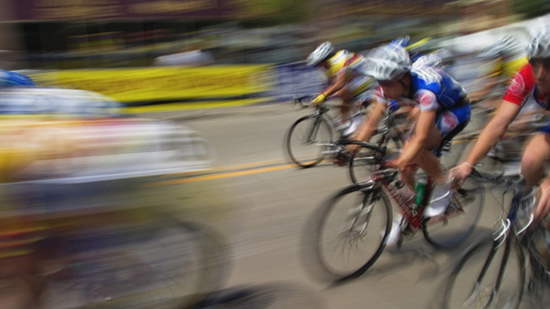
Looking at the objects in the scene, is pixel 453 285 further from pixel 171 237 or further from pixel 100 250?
pixel 100 250

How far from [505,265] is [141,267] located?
6.76 feet

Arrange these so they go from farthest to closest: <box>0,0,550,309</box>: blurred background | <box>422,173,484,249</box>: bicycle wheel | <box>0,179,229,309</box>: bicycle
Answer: <box>422,173,484,249</box>: bicycle wheel < <box>0,0,550,309</box>: blurred background < <box>0,179,229,309</box>: bicycle

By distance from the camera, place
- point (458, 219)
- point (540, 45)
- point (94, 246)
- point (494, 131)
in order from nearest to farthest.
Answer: point (94, 246) < point (540, 45) < point (494, 131) < point (458, 219)

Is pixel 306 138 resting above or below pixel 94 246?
below

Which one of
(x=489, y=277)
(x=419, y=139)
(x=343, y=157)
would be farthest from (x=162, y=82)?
(x=489, y=277)

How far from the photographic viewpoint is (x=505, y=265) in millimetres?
2799

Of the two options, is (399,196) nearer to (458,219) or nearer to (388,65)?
(458,219)

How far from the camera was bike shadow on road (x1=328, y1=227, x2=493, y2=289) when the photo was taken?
394 cm

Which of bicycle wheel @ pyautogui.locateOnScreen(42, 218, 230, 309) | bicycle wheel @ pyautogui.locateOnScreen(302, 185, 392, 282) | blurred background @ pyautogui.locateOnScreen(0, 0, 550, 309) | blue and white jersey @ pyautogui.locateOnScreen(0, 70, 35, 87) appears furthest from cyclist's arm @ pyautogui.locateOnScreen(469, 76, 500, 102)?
blue and white jersey @ pyautogui.locateOnScreen(0, 70, 35, 87)

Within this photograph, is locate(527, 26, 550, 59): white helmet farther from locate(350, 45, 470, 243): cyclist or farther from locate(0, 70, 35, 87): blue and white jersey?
locate(0, 70, 35, 87): blue and white jersey

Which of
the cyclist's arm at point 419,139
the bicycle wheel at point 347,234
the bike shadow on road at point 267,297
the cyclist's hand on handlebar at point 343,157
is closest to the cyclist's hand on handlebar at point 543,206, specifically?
the cyclist's arm at point 419,139

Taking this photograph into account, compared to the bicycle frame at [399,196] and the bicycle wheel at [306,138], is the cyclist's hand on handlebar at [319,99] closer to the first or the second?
the bicycle wheel at [306,138]

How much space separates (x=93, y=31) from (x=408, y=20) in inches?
466

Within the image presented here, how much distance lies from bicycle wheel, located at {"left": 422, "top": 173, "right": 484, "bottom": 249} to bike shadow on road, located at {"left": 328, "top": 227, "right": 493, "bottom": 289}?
7 cm
